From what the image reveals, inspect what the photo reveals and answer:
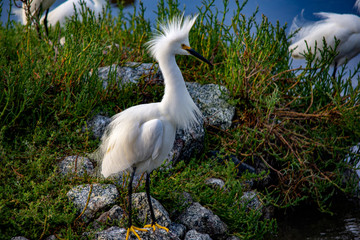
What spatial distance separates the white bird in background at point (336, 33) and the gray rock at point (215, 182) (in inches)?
115

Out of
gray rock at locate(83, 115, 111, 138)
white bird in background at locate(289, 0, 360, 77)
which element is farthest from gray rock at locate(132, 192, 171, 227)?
white bird in background at locate(289, 0, 360, 77)

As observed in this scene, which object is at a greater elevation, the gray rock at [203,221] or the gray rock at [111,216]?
the gray rock at [111,216]

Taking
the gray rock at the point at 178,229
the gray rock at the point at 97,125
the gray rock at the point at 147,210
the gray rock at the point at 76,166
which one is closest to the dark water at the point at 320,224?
the gray rock at the point at 178,229

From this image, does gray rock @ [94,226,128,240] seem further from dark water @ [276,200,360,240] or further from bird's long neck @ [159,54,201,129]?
dark water @ [276,200,360,240]

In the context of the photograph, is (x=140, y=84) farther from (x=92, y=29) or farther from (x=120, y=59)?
(x=92, y=29)

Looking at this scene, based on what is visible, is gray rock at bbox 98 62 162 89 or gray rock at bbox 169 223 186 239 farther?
gray rock at bbox 98 62 162 89

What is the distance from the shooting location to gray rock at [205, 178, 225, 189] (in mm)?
3418

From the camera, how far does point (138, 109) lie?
266cm

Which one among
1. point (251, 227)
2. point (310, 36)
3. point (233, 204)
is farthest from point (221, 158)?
point (310, 36)

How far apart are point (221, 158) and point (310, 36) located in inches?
120

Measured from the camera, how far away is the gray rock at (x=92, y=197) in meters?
2.76

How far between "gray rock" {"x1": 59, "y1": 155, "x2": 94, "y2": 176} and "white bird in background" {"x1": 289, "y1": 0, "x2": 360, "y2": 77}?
3.63 m

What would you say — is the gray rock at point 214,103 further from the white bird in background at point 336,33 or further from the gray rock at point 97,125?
the white bird in background at point 336,33

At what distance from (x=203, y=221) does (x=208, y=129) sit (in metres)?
1.54
